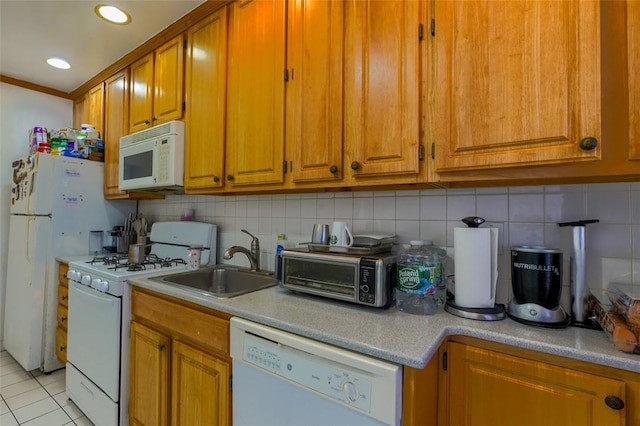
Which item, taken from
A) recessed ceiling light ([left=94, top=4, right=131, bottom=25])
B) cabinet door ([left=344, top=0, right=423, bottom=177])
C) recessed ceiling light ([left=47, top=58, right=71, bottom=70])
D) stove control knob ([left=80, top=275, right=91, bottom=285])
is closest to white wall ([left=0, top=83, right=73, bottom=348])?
recessed ceiling light ([left=47, top=58, right=71, bottom=70])

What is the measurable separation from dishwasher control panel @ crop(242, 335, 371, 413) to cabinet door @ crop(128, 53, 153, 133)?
6.13 feet

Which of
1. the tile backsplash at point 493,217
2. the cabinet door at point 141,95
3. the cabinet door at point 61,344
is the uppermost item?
the cabinet door at point 141,95

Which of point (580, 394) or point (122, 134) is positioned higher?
point (122, 134)

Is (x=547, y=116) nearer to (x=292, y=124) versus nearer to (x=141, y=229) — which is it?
(x=292, y=124)

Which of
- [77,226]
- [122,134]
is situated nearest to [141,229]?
[77,226]

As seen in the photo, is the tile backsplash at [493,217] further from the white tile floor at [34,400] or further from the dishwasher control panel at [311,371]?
the white tile floor at [34,400]

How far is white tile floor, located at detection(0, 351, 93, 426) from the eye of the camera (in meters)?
1.82

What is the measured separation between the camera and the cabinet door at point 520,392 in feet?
2.52

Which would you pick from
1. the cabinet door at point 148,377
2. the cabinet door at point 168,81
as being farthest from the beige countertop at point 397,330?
the cabinet door at point 168,81

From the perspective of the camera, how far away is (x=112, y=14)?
182cm

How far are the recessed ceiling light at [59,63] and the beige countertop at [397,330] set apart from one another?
2462mm

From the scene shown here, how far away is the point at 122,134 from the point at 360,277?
2316 millimetres

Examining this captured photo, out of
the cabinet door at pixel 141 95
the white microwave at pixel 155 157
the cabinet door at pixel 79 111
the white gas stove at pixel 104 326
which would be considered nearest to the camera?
the white gas stove at pixel 104 326

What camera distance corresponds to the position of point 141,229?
2629 millimetres
